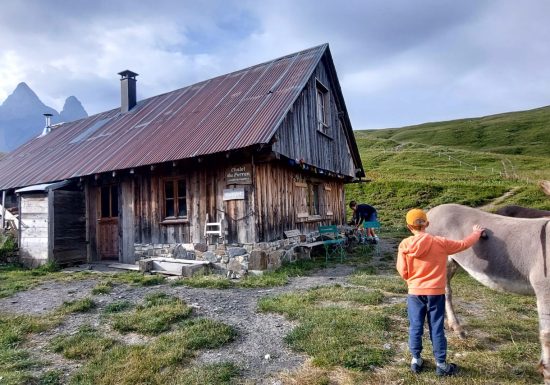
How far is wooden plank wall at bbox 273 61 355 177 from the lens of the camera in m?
11.5

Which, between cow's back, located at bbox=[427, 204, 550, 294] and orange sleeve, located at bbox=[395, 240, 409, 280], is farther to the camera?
orange sleeve, located at bbox=[395, 240, 409, 280]

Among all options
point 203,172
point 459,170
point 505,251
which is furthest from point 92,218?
point 459,170

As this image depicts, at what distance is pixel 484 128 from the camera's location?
257 feet

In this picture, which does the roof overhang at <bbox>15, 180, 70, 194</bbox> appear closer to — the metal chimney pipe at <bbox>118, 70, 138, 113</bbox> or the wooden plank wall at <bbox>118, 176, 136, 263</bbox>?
the wooden plank wall at <bbox>118, 176, 136, 263</bbox>

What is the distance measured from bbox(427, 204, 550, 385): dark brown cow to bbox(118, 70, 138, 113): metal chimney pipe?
17.8m

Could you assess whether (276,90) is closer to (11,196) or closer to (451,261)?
(451,261)

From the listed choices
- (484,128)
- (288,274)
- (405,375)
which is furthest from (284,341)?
(484,128)

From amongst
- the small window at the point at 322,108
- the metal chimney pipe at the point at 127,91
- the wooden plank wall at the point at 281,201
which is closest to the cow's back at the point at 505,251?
the wooden plank wall at the point at 281,201

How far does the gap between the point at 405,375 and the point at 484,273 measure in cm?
151

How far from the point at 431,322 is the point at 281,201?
7872 mm

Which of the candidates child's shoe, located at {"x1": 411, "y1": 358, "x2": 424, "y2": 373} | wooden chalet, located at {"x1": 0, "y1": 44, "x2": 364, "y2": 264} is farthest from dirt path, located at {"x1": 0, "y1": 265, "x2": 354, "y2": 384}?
wooden chalet, located at {"x1": 0, "y1": 44, "x2": 364, "y2": 264}

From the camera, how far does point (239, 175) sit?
10469mm

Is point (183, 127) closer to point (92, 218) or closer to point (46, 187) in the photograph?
point (92, 218)

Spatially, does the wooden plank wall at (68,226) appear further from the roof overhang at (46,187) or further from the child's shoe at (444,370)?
the child's shoe at (444,370)
